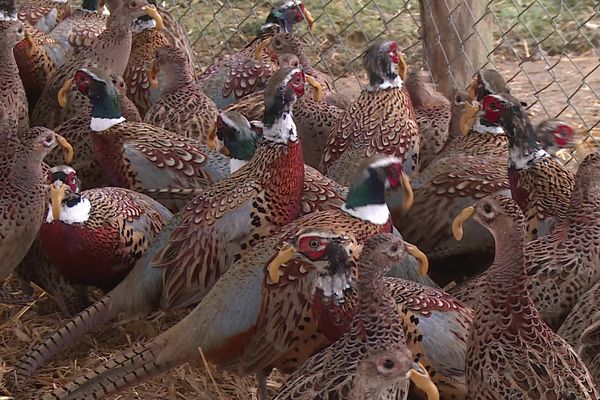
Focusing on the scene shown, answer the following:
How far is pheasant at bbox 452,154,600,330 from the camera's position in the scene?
13.5ft

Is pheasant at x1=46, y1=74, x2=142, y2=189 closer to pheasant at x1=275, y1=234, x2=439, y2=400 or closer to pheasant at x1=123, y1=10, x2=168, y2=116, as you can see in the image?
pheasant at x1=123, y1=10, x2=168, y2=116

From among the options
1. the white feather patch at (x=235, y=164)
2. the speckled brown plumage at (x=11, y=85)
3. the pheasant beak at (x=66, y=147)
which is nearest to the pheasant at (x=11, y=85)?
the speckled brown plumage at (x=11, y=85)

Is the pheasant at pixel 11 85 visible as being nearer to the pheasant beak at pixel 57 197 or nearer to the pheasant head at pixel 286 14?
the pheasant beak at pixel 57 197

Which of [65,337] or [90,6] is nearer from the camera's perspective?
[65,337]

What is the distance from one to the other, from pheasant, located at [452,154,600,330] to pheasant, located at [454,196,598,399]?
48 centimetres

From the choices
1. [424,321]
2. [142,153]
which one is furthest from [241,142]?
[424,321]

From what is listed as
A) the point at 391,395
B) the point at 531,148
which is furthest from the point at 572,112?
the point at 391,395

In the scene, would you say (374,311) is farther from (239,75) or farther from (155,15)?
(155,15)

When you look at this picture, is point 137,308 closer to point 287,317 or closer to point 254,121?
point 287,317

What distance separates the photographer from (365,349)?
3404mm

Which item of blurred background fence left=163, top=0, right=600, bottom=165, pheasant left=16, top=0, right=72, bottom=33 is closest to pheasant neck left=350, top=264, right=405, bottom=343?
blurred background fence left=163, top=0, right=600, bottom=165

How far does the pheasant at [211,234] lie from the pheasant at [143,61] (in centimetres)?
175

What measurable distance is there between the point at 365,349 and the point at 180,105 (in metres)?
2.75

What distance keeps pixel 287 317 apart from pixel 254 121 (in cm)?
156
